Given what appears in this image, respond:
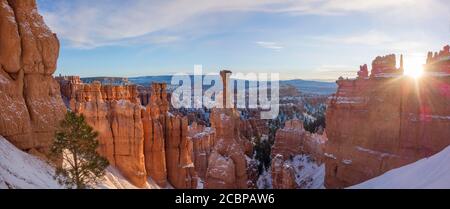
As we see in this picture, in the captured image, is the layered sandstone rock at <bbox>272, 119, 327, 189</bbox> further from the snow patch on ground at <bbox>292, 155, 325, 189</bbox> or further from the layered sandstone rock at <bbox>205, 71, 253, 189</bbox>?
the layered sandstone rock at <bbox>205, 71, 253, 189</bbox>

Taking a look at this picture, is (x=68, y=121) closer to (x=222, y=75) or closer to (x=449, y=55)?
(x=449, y=55)

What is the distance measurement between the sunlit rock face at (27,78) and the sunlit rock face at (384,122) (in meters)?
24.1

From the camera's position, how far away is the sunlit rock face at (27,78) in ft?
61.1

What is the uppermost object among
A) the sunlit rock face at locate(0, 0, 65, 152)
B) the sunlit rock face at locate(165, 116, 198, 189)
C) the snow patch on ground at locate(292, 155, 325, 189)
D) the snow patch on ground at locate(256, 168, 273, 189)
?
the sunlit rock face at locate(0, 0, 65, 152)

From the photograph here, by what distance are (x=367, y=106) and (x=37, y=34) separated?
2603 centimetres

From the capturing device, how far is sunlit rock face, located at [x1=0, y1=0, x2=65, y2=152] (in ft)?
61.1

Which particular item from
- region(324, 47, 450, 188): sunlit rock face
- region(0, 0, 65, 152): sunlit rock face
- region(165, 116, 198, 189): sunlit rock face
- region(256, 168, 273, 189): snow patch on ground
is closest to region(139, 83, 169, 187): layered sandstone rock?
A: region(165, 116, 198, 189): sunlit rock face

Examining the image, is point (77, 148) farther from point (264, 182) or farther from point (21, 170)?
point (264, 182)

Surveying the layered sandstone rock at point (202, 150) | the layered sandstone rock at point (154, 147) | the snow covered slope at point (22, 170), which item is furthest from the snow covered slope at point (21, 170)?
the layered sandstone rock at point (202, 150)

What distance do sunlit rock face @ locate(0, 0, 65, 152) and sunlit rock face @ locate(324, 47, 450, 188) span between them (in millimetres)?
24118

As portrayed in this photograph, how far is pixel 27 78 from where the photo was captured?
20469 millimetres

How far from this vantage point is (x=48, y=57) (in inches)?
850

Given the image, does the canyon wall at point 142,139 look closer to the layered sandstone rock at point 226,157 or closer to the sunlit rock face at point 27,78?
the layered sandstone rock at point 226,157
